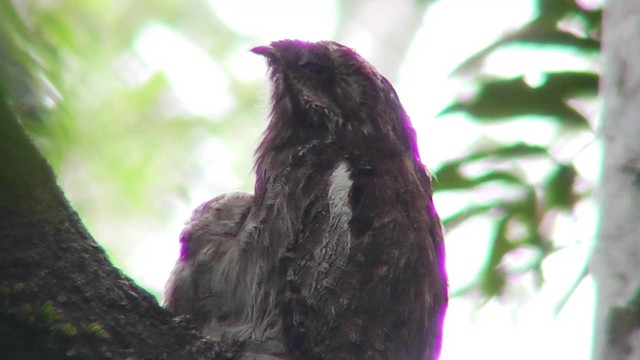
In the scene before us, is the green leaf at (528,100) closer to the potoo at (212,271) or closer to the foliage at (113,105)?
the potoo at (212,271)

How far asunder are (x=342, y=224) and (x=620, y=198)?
81 centimetres

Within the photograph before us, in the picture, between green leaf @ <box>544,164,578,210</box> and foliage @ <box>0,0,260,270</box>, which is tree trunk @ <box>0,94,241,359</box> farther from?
green leaf @ <box>544,164,578,210</box>

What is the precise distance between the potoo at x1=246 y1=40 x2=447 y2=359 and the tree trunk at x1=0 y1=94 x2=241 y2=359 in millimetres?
479

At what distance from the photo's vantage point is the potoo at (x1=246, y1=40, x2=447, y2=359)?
2381mm

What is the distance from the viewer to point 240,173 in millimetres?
9195

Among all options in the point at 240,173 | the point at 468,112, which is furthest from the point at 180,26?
the point at 468,112

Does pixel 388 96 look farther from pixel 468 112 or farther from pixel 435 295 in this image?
pixel 435 295

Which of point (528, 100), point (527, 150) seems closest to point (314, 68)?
point (528, 100)

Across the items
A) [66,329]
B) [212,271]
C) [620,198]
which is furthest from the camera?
[212,271]

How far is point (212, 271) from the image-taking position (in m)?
2.74

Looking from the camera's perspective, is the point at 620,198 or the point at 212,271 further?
the point at 212,271

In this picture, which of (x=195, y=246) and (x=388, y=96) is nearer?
(x=195, y=246)

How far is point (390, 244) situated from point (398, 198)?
20cm

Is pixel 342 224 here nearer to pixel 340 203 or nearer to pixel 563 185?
pixel 340 203
